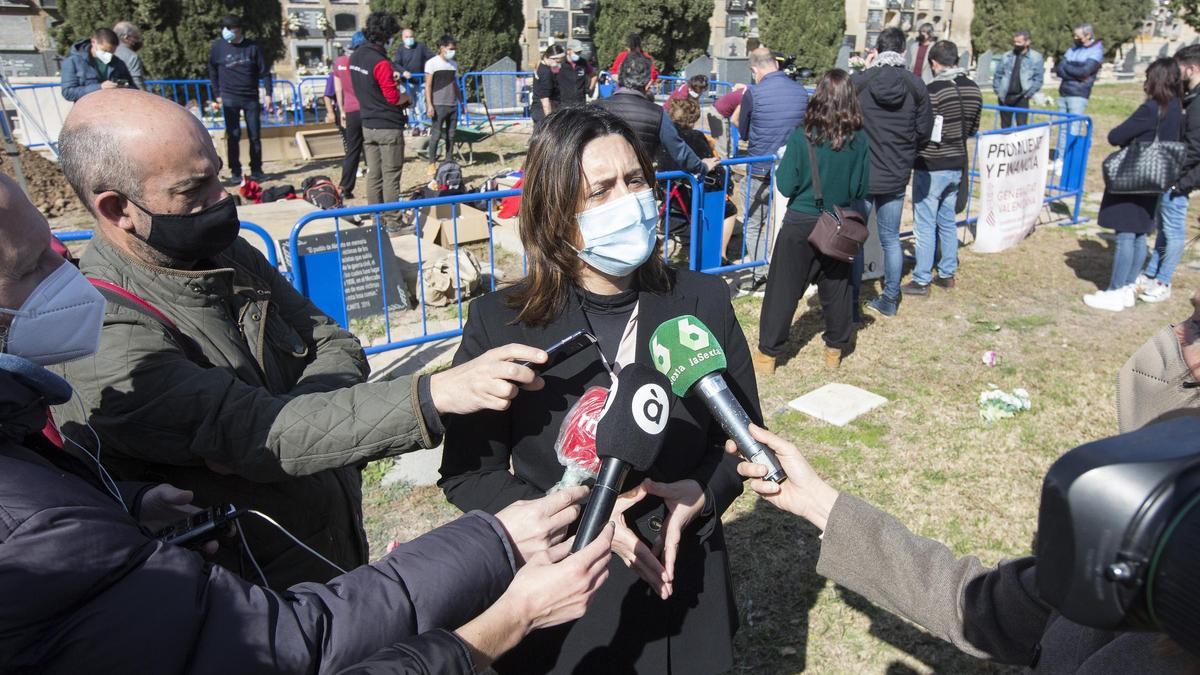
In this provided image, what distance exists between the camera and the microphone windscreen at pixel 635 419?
58.3 inches

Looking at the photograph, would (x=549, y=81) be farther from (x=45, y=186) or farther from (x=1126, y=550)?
(x=1126, y=550)

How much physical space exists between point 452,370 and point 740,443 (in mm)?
676

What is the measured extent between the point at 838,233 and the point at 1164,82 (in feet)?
10.1

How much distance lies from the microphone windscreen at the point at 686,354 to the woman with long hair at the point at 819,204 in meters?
3.89

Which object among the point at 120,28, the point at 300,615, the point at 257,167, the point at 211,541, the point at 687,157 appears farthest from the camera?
the point at 257,167

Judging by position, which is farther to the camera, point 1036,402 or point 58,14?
point 58,14

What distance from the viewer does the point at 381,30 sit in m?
8.93

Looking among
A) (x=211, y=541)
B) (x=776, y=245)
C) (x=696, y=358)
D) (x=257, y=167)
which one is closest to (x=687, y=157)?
(x=776, y=245)

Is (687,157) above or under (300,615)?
above

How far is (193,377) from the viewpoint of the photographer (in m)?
1.70

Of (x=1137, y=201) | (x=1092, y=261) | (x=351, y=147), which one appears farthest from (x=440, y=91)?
(x=1137, y=201)

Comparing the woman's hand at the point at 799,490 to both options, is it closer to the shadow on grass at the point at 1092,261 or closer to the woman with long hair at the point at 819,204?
the woman with long hair at the point at 819,204

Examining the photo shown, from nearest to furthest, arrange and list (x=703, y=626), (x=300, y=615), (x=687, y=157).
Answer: (x=300, y=615) → (x=703, y=626) → (x=687, y=157)

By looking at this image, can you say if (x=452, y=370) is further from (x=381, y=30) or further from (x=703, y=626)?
(x=381, y=30)
